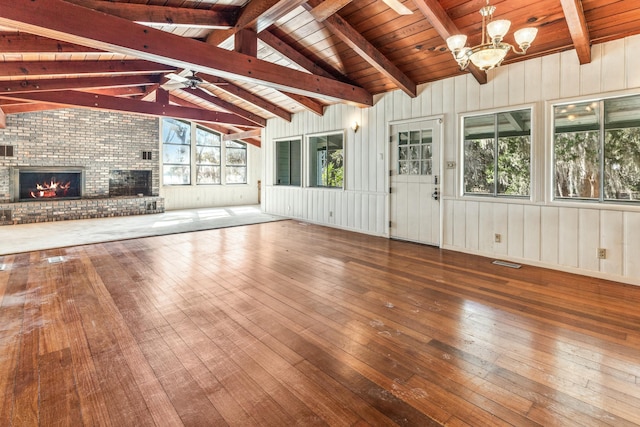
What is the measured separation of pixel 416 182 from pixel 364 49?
7.96 feet

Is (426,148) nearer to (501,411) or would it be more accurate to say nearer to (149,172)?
(501,411)

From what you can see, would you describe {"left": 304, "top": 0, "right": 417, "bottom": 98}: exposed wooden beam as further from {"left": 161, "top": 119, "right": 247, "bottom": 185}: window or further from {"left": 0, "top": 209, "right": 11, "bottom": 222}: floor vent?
{"left": 0, "top": 209, "right": 11, "bottom": 222}: floor vent

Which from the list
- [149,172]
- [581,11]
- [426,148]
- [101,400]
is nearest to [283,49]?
[426,148]

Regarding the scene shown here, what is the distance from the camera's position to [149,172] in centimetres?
998

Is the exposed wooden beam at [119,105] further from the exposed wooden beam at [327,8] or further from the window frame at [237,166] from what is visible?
the exposed wooden beam at [327,8]

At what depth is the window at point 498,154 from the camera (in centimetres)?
456

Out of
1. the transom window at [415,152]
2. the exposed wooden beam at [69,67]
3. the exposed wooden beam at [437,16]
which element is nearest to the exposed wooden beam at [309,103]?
the transom window at [415,152]

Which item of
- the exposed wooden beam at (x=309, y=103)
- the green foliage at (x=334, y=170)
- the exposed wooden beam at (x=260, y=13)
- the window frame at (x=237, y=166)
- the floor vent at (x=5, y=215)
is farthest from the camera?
the window frame at (x=237, y=166)

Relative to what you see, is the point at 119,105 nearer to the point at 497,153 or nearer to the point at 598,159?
the point at 497,153

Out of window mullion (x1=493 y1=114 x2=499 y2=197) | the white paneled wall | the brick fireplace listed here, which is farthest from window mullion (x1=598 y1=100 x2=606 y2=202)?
the brick fireplace

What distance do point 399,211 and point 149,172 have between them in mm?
7929

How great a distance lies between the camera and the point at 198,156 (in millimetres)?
11367

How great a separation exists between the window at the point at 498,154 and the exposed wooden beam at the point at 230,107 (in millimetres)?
6104

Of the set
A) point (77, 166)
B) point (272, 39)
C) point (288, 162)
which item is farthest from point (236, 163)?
point (272, 39)
